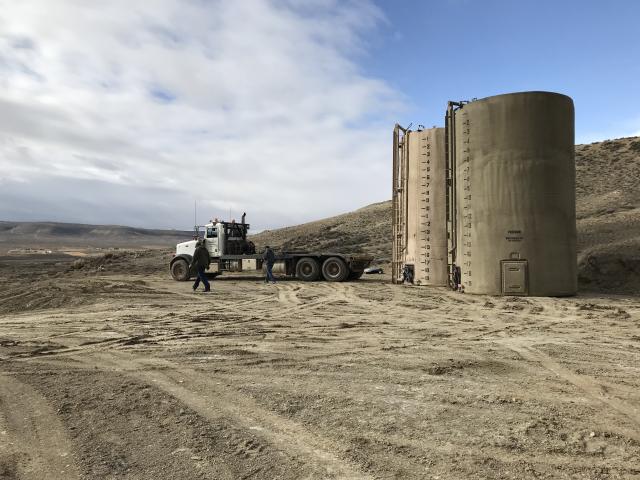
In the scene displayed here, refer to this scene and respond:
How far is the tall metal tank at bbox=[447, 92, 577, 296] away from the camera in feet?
47.7

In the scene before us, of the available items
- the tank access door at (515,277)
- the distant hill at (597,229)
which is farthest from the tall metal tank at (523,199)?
the distant hill at (597,229)

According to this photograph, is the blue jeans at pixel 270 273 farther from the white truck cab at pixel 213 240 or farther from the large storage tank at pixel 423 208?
the large storage tank at pixel 423 208

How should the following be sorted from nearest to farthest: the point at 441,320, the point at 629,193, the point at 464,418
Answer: the point at 464,418, the point at 441,320, the point at 629,193

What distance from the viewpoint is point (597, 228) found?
2450 centimetres

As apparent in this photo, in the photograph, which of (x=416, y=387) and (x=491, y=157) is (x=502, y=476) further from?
(x=491, y=157)

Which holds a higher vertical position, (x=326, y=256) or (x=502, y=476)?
(x=326, y=256)

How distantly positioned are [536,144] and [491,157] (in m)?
1.24

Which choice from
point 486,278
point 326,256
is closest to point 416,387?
point 486,278

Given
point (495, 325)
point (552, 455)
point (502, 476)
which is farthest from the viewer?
point (495, 325)

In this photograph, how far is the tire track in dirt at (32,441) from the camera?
12.1 ft

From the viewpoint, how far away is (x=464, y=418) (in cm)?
462

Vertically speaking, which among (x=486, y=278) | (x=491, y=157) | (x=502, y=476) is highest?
(x=491, y=157)

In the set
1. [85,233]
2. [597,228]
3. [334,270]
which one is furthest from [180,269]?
[85,233]

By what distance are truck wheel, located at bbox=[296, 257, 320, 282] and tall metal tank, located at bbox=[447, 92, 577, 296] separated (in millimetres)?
8644
